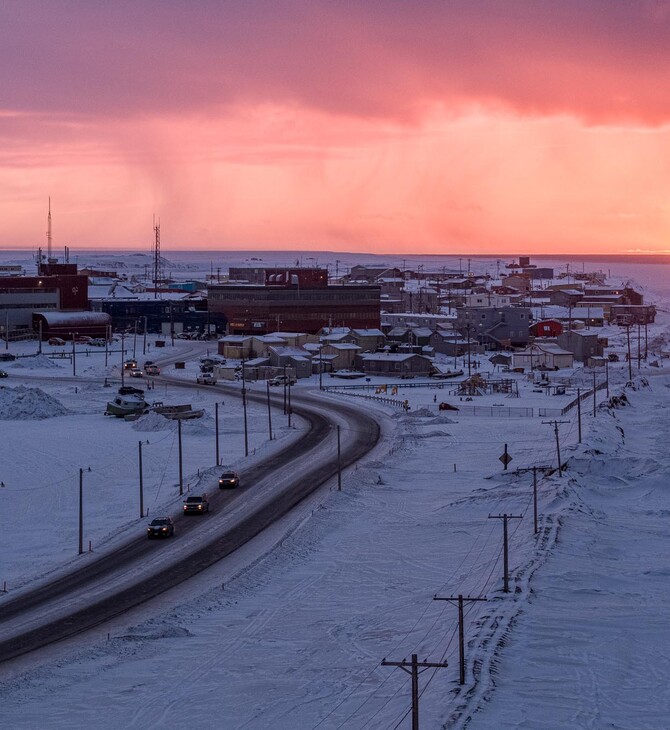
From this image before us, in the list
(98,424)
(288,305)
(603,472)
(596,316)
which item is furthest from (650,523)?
(596,316)

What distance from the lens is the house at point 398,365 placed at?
246 ft

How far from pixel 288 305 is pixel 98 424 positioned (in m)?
47.8

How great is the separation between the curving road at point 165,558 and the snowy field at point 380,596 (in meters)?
0.71

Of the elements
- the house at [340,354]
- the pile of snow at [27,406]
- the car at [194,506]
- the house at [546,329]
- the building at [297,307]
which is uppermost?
the building at [297,307]

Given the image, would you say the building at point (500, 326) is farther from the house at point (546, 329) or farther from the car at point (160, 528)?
the car at point (160, 528)

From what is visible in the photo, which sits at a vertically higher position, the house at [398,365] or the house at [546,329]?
the house at [546,329]

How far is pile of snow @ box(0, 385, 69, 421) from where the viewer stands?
54.5 metres

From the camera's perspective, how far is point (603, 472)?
38.8m

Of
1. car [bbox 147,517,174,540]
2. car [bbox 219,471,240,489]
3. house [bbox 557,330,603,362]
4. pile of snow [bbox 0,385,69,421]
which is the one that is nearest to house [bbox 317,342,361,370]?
house [bbox 557,330,603,362]

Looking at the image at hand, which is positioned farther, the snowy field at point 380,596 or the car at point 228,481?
the car at point 228,481

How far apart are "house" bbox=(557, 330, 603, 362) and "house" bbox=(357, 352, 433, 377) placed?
16691 mm

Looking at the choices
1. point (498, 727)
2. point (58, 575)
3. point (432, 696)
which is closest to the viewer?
point (498, 727)

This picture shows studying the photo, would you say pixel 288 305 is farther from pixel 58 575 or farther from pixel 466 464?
pixel 58 575

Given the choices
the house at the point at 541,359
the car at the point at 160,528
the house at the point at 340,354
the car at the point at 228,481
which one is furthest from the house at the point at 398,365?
the car at the point at 160,528
